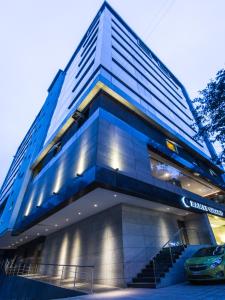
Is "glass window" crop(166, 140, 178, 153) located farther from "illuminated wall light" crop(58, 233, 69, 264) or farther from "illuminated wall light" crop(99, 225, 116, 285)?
"illuminated wall light" crop(58, 233, 69, 264)

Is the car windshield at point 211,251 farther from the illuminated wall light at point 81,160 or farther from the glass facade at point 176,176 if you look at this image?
the glass facade at point 176,176

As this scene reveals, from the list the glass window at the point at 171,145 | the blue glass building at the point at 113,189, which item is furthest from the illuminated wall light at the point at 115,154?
the glass window at the point at 171,145

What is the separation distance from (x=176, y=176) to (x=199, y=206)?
4.89 meters

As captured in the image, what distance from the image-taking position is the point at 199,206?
569 inches

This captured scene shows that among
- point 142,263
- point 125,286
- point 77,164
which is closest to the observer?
point 125,286

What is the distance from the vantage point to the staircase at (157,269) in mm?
8184

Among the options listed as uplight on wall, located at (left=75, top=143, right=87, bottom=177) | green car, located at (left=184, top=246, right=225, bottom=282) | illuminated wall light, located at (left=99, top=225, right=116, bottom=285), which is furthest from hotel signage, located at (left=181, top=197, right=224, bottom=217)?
uplight on wall, located at (left=75, top=143, right=87, bottom=177)

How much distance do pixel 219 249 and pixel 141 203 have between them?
4.47 m

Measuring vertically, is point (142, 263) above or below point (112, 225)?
below

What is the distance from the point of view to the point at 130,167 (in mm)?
11969

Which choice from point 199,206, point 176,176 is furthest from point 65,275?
point 176,176

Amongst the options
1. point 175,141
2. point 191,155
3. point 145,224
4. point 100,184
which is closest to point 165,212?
point 145,224

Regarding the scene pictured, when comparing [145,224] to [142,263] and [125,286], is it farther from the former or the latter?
[125,286]

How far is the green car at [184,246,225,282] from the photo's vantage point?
7.14 m
